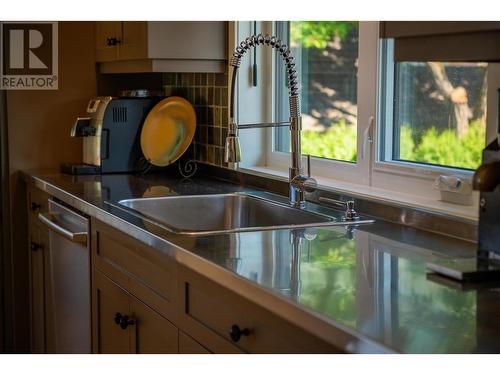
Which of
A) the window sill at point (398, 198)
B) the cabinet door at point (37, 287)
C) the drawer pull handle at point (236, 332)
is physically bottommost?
the cabinet door at point (37, 287)

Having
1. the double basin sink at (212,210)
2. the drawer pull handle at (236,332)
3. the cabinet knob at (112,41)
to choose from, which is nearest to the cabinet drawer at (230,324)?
the drawer pull handle at (236,332)

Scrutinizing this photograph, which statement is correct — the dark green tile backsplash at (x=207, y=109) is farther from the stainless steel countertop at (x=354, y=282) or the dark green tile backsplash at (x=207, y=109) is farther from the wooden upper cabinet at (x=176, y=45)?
the stainless steel countertop at (x=354, y=282)

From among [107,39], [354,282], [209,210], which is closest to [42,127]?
[107,39]

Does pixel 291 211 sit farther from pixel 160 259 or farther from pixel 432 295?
pixel 432 295

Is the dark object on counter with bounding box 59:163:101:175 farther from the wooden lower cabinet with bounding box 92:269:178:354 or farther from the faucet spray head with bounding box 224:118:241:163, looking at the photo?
the faucet spray head with bounding box 224:118:241:163

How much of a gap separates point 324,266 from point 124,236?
2.57 feet

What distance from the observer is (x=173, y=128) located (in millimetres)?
3611

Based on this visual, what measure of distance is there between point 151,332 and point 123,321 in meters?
0.19

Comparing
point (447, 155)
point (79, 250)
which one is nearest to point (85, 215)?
point (79, 250)

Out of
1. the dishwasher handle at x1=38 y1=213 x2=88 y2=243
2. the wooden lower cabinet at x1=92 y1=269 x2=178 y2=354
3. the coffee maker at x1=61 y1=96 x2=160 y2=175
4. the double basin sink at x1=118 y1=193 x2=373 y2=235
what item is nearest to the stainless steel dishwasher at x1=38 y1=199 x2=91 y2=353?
the dishwasher handle at x1=38 y1=213 x2=88 y2=243

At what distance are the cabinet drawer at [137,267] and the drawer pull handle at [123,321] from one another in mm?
81

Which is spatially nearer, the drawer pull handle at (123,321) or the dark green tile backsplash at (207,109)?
the drawer pull handle at (123,321)

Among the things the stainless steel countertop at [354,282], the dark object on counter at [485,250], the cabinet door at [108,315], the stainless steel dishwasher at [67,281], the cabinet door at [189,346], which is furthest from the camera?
the stainless steel dishwasher at [67,281]

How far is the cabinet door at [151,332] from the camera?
216 cm
